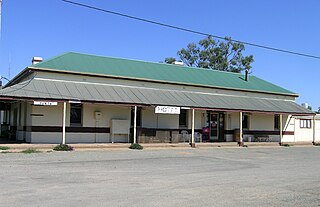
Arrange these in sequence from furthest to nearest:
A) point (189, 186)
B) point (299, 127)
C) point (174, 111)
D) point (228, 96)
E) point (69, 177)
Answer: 1. point (299, 127)
2. point (228, 96)
3. point (174, 111)
4. point (69, 177)
5. point (189, 186)

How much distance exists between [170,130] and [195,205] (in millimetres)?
17639

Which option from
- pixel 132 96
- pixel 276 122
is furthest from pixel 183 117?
pixel 276 122

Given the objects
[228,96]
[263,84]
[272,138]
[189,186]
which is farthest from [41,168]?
[263,84]

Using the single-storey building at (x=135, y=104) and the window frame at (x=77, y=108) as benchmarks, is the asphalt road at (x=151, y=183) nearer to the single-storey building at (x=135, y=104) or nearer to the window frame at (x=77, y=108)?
the single-storey building at (x=135, y=104)

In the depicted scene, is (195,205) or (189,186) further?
(189,186)

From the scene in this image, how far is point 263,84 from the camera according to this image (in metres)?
Result: 32.7

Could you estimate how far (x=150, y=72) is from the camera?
27.2 metres

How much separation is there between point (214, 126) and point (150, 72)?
19.7ft

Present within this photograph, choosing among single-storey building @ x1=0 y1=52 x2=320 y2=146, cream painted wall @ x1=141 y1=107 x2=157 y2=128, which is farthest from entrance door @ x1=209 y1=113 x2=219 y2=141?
cream painted wall @ x1=141 y1=107 x2=157 y2=128

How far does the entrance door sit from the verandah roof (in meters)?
1.41

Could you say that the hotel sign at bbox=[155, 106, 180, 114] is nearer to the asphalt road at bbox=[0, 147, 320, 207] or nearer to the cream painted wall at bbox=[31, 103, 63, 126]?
the cream painted wall at bbox=[31, 103, 63, 126]

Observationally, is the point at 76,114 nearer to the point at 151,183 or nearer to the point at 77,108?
the point at 77,108

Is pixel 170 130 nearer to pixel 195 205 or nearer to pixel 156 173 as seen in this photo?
pixel 156 173

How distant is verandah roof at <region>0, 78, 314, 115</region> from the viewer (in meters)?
20.3
